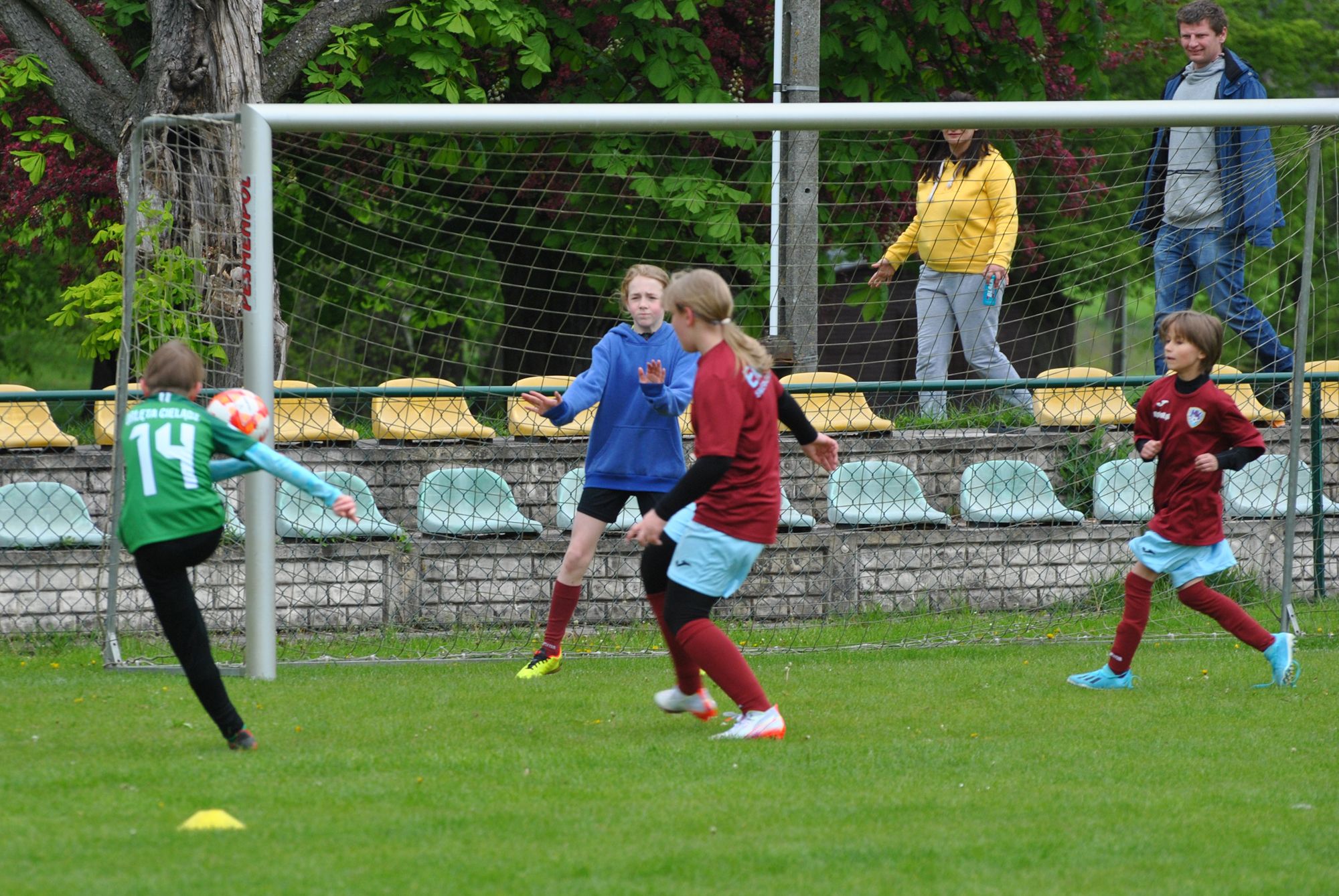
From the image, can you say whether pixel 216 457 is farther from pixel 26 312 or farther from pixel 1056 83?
pixel 26 312

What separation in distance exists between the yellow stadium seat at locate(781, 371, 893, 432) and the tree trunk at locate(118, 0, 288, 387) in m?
3.31

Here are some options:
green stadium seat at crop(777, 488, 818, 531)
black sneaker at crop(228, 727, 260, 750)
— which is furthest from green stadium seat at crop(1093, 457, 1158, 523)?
black sneaker at crop(228, 727, 260, 750)

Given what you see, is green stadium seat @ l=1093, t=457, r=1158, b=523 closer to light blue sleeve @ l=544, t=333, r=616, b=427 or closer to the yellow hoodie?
Result: the yellow hoodie

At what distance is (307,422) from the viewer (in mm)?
9398

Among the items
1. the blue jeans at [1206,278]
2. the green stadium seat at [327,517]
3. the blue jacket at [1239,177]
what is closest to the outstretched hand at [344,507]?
the green stadium seat at [327,517]

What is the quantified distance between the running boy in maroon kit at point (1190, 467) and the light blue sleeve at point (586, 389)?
246 cm

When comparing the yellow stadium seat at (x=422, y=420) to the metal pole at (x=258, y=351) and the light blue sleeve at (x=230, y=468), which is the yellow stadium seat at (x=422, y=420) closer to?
the metal pole at (x=258, y=351)

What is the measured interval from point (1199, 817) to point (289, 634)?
5609mm

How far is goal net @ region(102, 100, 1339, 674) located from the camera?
787 cm

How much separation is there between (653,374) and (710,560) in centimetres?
116

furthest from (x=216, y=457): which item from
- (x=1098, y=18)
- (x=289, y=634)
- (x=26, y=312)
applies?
(x=26, y=312)

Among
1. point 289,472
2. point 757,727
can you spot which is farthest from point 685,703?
point 289,472

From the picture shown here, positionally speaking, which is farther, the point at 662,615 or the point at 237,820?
the point at 662,615

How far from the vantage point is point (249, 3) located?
1013 cm
